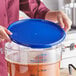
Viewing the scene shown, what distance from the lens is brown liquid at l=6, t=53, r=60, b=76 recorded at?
29.4 inches

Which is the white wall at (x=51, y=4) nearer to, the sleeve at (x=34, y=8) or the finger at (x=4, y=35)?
the sleeve at (x=34, y=8)

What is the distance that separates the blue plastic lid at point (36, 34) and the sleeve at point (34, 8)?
10.1 inches

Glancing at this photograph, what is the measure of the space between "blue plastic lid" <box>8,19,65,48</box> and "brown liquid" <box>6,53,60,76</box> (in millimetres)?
70

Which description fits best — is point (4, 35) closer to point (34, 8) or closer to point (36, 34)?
point (36, 34)

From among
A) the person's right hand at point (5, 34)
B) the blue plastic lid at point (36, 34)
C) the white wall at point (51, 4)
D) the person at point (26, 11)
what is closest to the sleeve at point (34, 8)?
the person at point (26, 11)

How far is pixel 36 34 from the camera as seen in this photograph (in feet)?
2.60

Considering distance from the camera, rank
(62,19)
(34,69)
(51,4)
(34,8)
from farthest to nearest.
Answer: (51,4), (34,8), (62,19), (34,69)

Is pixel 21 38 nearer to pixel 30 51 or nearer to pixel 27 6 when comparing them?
pixel 30 51

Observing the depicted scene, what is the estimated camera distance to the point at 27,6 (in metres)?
1.22

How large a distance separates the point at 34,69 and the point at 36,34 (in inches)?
4.8

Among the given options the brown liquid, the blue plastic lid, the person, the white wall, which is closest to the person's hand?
the person

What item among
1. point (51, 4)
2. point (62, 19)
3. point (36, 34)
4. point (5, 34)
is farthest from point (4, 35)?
point (51, 4)

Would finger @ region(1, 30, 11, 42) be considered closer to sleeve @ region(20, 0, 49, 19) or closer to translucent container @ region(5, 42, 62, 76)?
translucent container @ region(5, 42, 62, 76)

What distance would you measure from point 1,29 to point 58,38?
193 millimetres
